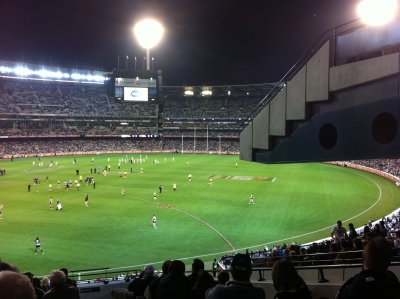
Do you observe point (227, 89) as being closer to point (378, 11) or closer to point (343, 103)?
point (343, 103)

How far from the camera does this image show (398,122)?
6.84m

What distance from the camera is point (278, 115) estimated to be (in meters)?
10.2

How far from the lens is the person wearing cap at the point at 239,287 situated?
3562 millimetres

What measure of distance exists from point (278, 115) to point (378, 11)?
3.86m

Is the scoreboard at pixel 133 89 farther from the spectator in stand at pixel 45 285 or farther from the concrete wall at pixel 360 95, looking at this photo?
the spectator in stand at pixel 45 285

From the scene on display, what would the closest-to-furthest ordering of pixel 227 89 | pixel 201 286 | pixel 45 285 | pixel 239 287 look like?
pixel 239 287 < pixel 201 286 < pixel 45 285 < pixel 227 89

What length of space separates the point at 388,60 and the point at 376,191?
114ft

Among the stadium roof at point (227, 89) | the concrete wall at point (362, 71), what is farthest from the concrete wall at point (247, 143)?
the stadium roof at point (227, 89)

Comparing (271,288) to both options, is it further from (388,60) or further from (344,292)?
(388,60)

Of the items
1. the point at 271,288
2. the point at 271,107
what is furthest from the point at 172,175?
the point at 271,288

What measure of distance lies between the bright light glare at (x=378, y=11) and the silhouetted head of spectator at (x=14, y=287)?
316 inches

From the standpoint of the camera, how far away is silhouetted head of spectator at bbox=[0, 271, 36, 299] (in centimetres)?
213

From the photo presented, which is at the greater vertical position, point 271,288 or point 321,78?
point 321,78

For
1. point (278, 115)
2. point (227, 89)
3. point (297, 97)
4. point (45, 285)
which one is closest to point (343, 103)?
point (297, 97)
